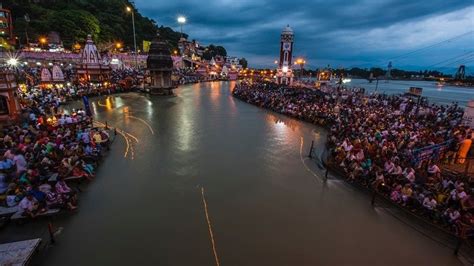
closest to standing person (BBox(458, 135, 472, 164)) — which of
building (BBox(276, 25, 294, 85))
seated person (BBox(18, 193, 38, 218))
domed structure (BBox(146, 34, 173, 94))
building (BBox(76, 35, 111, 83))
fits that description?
seated person (BBox(18, 193, 38, 218))

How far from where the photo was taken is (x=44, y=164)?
10078 millimetres

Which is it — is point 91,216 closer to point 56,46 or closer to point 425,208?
point 425,208

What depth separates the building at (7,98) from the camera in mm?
15930

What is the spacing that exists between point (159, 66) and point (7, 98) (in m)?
23.4

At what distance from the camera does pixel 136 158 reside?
13.5m

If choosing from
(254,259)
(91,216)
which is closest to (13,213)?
(91,216)

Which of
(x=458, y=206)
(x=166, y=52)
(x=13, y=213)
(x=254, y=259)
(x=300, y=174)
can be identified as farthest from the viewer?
(x=166, y=52)

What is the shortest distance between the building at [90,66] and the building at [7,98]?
73.7 feet

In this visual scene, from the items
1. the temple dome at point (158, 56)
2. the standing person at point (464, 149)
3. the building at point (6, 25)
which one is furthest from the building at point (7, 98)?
the building at point (6, 25)

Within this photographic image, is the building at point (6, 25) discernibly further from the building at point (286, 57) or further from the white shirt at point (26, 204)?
the white shirt at point (26, 204)

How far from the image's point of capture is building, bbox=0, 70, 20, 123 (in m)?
15.9

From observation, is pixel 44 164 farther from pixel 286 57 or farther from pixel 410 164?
pixel 286 57

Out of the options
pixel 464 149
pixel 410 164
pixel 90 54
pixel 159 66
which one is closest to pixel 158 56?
pixel 159 66

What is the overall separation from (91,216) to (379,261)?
8.92 meters
